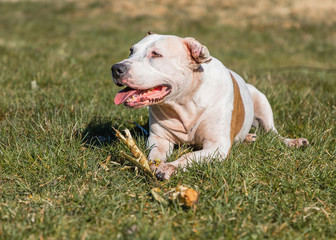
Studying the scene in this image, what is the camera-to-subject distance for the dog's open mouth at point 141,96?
2.86 metres

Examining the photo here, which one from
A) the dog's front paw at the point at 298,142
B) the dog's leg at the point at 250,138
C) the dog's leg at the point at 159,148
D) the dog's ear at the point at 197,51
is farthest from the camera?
the dog's leg at the point at 250,138

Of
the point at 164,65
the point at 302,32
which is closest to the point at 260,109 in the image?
the point at 164,65

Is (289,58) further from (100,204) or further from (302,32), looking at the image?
(100,204)

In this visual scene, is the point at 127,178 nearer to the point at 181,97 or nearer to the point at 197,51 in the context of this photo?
the point at 181,97

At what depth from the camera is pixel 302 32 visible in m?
13.8

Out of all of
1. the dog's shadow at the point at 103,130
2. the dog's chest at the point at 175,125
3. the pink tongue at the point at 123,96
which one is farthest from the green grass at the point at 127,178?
the pink tongue at the point at 123,96

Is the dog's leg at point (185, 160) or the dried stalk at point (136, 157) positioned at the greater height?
the dried stalk at point (136, 157)

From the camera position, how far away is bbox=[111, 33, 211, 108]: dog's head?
2809 millimetres

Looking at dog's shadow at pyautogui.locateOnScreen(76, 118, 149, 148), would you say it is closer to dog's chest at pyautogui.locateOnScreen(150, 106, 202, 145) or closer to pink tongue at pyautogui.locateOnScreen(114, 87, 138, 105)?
dog's chest at pyautogui.locateOnScreen(150, 106, 202, 145)

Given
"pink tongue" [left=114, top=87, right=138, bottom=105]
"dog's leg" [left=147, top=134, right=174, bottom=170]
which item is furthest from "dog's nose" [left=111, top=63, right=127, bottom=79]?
"dog's leg" [left=147, top=134, right=174, bottom=170]

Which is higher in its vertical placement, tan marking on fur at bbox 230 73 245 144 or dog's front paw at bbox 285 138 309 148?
tan marking on fur at bbox 230 73 245 144

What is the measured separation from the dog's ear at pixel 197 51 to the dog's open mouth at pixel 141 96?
0.33 m

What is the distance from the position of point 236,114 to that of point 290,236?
1439mm

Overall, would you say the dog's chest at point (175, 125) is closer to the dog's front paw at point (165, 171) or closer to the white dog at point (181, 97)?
the white dog at point (181, 97)
